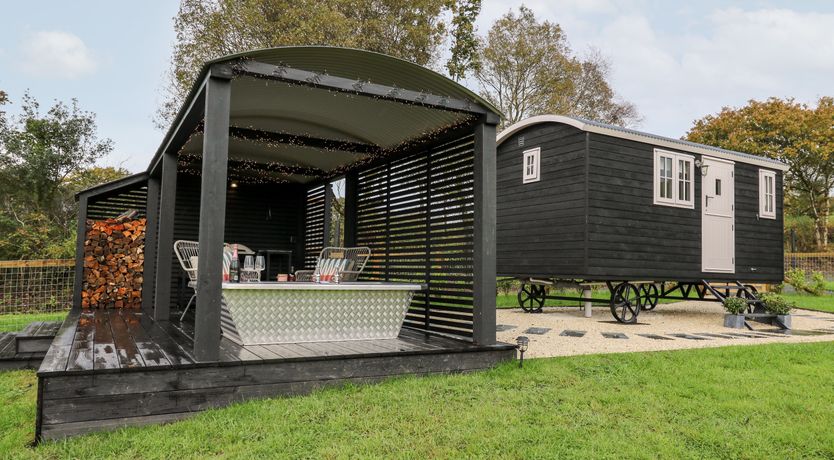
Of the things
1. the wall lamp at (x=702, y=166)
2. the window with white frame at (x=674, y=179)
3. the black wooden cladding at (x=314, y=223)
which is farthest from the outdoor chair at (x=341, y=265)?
the wall lamp at (x=702, y=166)

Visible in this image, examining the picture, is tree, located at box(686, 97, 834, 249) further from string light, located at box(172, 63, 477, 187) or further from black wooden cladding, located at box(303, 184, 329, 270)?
string light, located at box(172, 63, 477, 187)

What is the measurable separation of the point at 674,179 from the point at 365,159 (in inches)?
227

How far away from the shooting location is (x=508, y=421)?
325cm

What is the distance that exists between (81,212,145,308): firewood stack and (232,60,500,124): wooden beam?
4984 millimetres

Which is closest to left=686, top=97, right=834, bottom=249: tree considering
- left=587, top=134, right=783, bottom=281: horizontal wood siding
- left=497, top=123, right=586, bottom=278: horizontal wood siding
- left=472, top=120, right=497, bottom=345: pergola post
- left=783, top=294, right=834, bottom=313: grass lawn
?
left=783, top=294, right=834, bottom=313: grass lawn

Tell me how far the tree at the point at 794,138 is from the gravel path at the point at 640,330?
1521 centimetres

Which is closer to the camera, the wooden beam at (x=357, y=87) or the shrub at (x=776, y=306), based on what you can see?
the wooden beam at (x=357, y=87)

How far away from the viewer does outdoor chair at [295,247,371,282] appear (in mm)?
5164

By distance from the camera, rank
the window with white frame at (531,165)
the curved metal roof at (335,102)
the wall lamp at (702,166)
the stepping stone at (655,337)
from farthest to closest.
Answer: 1. the wall lamp at (702,166)
2. the window with white frame at (531,165)
3. the stepping stone at (655,337)
4. the curved metal roof at (335,102)

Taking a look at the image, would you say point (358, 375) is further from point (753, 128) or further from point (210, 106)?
point (753, 128)

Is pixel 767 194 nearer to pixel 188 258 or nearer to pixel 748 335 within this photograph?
pixel 748 335

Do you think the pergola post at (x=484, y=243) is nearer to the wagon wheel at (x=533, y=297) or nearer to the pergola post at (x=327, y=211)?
the pergola post at (x=327, y=211)

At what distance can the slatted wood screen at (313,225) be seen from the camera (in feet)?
27.6

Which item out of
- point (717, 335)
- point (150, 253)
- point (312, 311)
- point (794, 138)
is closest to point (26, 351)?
point (150, 253)
